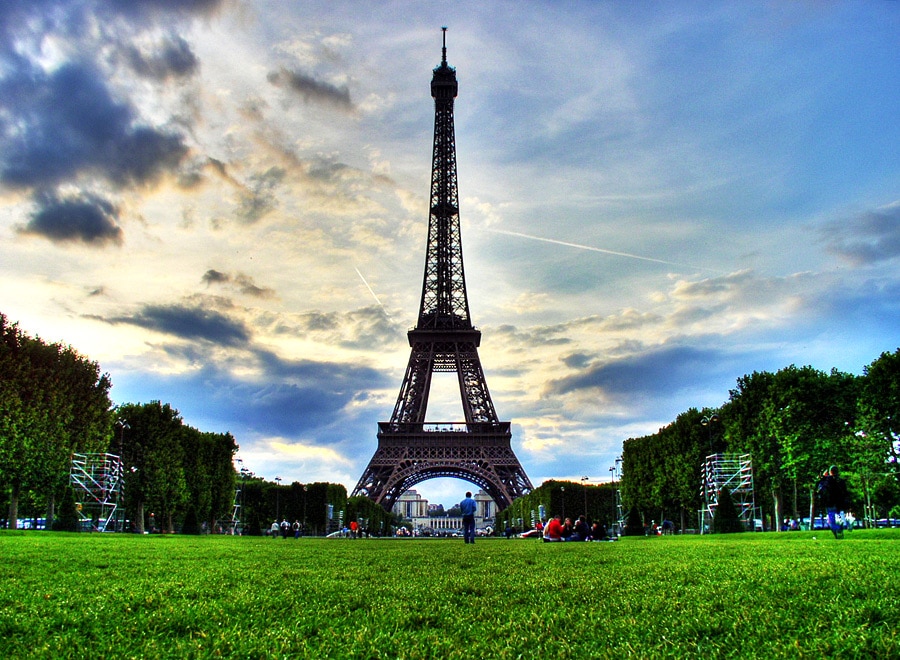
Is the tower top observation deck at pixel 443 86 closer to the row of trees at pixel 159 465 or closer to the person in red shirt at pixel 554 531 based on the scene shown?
the row of trees at pixel 159 465

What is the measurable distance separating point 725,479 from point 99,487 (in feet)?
131

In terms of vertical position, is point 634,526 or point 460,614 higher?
point 460,614

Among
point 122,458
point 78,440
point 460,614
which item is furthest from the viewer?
point 122,458

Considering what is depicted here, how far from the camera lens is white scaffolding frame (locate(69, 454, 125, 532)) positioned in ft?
130

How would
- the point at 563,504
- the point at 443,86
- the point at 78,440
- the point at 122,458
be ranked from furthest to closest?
the point at 443,86 < the point at 563,504 < the point at 122,458 < the point at 78,440

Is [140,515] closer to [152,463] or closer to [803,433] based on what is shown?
[152,463]

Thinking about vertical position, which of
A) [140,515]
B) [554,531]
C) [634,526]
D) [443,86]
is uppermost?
[443,86]

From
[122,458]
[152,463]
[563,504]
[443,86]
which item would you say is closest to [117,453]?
[122,458]

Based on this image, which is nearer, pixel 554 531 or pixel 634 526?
pixel 554 531

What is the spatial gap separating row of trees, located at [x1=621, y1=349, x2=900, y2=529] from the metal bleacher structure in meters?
0.72

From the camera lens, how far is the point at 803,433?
41625mm

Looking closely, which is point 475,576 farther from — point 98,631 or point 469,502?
point 469,502

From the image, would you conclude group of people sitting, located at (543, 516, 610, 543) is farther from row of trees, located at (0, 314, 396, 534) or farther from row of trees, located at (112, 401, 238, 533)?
row of trees, located at (112, 401, 238, 533)

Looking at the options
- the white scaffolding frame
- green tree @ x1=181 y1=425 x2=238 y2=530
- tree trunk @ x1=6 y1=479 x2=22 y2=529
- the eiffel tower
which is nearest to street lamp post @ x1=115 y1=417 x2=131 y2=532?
the white scaffolding frame
